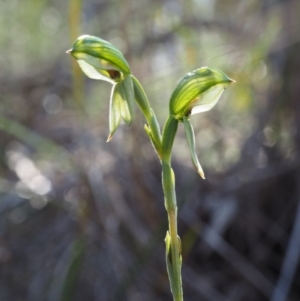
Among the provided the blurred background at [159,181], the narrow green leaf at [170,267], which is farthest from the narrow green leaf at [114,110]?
the blurred background at [159,181]

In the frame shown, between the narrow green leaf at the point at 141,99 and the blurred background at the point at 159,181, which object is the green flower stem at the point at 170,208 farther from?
the blurred background at the point at 159,181

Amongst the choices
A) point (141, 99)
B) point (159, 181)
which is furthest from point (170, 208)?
point (159, 181)

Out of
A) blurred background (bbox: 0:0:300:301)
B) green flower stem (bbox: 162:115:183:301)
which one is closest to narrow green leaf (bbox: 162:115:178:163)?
green flower stem (bbox: 162:115:183:301)

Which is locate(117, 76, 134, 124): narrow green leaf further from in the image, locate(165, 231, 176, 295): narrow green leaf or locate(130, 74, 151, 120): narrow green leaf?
locate(165, 231, 176, 295): narrow green leaf

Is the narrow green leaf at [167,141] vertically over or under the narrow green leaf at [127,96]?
under

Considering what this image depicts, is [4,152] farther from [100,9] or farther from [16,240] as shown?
[100,9]

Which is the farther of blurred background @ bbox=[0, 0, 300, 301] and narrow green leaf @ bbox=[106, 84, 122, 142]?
blurred background @ bbox=[0, 0, 300, 301]

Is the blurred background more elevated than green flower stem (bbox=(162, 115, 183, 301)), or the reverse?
green flower stem (bbox=(162, 115, 183, 301))

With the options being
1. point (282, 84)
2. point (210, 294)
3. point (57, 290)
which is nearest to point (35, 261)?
point (57, 290)

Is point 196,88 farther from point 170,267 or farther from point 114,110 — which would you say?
point 170,267
